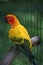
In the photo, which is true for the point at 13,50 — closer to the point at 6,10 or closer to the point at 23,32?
the point at 23,32

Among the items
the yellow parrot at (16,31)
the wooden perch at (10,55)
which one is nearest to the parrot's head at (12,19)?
the yellow parrot at (16,31)

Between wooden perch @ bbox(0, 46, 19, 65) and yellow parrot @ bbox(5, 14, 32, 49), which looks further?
wooden perch @ bbox(0, 46, 19, 65)

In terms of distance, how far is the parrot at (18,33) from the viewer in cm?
404

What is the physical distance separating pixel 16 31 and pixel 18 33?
4 cm

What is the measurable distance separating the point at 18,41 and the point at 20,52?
0.20 metres

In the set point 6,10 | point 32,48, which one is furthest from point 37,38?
point 6,10

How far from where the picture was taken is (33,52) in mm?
4141

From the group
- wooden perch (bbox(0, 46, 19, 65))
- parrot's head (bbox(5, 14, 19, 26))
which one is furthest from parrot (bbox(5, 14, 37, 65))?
wooden perch (bbox(0, 46, 19, 65))

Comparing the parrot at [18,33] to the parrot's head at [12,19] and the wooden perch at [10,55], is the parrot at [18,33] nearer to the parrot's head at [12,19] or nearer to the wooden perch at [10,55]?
the parrot's head at [12,19]

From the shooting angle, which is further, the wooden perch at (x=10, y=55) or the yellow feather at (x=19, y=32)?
the wooden perch at (x=10, y=55)

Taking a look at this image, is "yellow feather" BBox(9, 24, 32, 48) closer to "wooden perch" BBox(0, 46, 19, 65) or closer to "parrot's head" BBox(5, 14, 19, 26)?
"parrot's head" BBox(5, 14, 19, 26)

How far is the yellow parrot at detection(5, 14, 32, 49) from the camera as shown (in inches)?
159

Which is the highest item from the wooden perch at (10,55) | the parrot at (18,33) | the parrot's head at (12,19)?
the parrot's head at (12,19)

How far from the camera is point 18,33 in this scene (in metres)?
4.04
